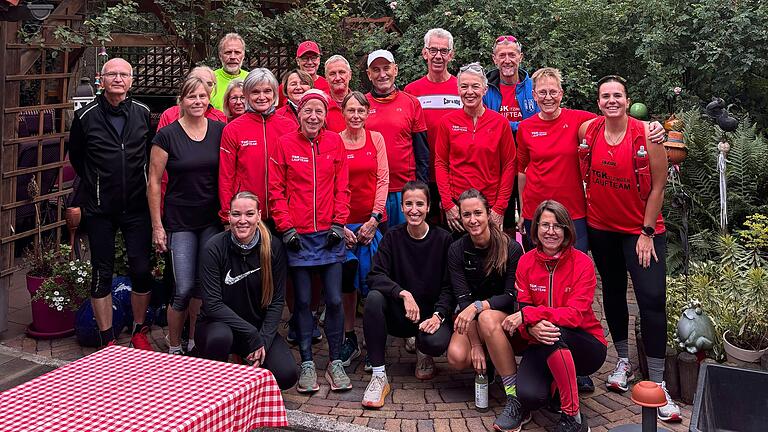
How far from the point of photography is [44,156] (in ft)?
21.7

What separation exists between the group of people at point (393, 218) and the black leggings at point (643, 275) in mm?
13

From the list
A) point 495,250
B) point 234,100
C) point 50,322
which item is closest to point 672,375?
point 495,250

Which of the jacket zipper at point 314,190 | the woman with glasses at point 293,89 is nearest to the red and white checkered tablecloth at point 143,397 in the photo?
the jacket zipper at point 314,190

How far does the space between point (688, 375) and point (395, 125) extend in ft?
8.29

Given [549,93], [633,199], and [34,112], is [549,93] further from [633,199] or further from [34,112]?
[34,112]

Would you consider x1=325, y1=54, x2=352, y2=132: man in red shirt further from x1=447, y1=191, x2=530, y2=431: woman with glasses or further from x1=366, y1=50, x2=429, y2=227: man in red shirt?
x1=447, y1=191, x2=530, y2=431: woman with glasses

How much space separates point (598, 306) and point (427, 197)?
245 cm

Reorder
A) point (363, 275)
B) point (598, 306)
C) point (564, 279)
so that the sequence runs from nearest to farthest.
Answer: point (564, 279) → point (363, 275) → point (598, 306)

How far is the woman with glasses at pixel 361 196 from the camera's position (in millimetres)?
5219

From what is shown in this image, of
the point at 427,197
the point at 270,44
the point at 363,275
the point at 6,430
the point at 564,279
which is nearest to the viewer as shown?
the point at 6,430

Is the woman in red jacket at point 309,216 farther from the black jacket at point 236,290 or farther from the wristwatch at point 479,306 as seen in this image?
the wristwatch at point 479,306

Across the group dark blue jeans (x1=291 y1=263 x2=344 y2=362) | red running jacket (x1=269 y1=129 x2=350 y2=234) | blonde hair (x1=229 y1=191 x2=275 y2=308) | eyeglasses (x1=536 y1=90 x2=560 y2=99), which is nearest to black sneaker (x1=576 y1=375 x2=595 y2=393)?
dark blue jeans (x1=291 y1=263 x2=344 y2=362)

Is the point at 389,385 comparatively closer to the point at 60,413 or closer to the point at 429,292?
the point at 429,292

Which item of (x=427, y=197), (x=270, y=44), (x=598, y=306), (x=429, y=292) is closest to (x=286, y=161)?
(x=427, y=197)
